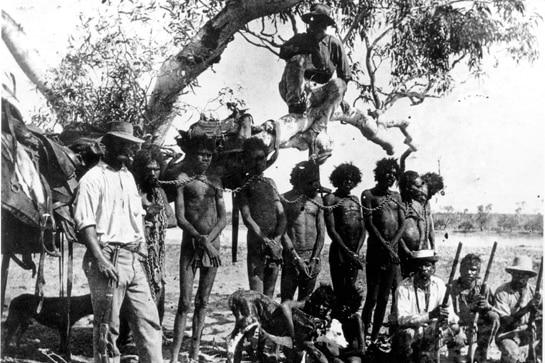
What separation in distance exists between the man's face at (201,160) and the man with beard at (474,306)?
2294mm

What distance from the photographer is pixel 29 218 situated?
531 cm

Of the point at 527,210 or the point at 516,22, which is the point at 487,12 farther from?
the point at 527,210

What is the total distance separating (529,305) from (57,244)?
386 cm

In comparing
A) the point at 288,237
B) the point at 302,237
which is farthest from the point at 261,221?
the point at 302,237

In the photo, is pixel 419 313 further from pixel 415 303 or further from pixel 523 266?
pixel 523 266

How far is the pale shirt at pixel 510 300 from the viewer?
5.96m

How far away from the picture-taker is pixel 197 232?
5793 millimetres

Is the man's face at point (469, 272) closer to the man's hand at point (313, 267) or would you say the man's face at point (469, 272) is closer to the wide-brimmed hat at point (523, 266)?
the wide-brimmed hat at point (523, 266)

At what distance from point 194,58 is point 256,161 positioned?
1.08 meters

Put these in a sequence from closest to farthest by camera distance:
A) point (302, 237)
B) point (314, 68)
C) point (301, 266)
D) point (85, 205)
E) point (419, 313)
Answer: point (85, 205), point (419, 313), point (301, 266), point (302, 237), point (314, 68)

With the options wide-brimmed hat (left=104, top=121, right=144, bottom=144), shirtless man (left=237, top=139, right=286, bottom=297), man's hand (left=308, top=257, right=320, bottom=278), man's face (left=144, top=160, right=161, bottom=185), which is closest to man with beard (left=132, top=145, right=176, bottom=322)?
man's face (left=144, top=160, right=161, bottom=185)

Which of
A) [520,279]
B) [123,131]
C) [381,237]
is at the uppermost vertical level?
[123,131]

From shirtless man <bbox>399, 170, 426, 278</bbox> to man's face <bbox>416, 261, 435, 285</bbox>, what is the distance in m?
1.03

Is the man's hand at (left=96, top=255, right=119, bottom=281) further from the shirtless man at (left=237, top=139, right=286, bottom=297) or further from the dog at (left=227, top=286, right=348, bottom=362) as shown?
the shirtless man at (left=237, top=139, right=286, bottom=297)
